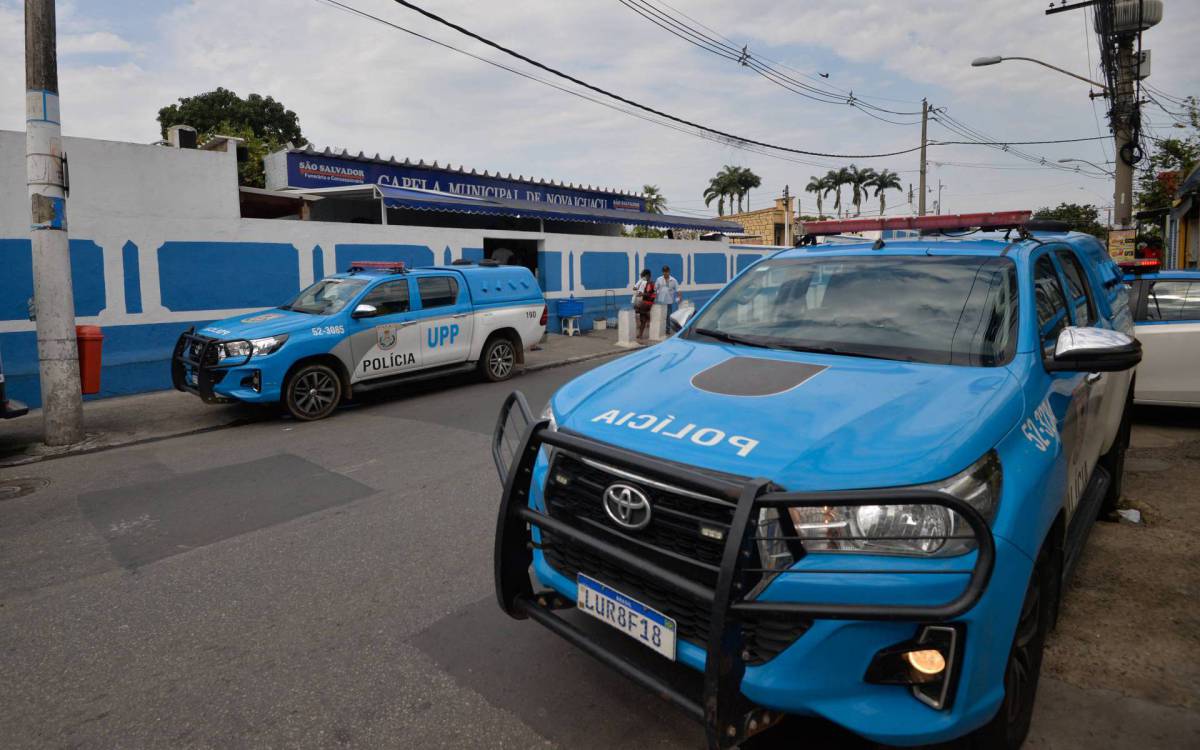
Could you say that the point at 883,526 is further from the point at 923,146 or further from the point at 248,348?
the point at 923,146

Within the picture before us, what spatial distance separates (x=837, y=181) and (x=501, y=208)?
48791mm

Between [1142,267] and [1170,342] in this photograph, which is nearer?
[1142,267]

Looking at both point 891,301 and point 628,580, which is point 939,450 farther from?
point 891,301

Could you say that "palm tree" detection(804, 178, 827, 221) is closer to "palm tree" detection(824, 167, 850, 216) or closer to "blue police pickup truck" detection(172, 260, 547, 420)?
"palm tree" detection(824, 167, 850, 216)

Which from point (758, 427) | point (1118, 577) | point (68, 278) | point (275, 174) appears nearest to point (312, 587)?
point (758, 427)

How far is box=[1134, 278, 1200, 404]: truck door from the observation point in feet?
22.7

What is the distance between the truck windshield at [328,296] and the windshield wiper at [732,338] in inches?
264

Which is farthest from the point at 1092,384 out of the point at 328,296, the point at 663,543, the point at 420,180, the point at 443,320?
the point at 420,180

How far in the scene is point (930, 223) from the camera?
4.54 meters

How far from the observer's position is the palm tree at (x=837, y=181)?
59.1 meters

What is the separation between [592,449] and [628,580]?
1.61 ft

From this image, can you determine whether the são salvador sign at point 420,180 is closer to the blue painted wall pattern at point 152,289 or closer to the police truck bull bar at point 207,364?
the blue painted wall pattern at point 152,289

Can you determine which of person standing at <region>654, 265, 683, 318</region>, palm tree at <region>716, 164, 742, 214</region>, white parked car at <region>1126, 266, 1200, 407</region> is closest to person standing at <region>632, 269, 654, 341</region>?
person standing at <region>654, 265, 683, 318</region>

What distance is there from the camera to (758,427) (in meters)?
2.42
